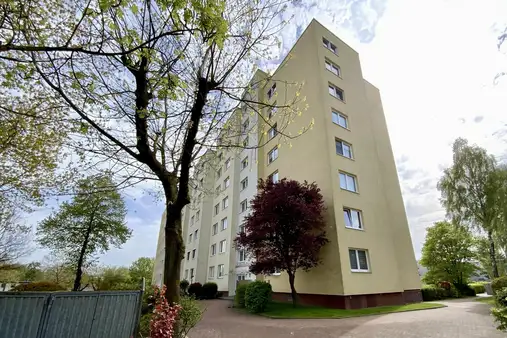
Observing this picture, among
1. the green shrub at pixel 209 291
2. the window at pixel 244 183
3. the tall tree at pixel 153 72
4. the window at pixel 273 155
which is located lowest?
the green shrub at pixel 209 291

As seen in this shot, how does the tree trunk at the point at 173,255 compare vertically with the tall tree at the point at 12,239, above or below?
below

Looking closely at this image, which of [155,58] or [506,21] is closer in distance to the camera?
[155,58]

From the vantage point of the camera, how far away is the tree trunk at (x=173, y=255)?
19.8 feet

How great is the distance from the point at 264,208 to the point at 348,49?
57.2 feet

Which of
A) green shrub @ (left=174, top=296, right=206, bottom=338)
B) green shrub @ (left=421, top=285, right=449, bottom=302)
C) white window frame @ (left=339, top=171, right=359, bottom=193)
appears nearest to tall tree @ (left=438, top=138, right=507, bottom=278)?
green shrub @ (left=421, top=285, right=449, bottom=302)

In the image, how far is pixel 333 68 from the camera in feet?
67.3

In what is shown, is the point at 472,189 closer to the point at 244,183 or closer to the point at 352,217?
the point at 352,217

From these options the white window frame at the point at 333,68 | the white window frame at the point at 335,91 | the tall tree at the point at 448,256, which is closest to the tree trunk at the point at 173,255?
the white window frame at the point at 335,91

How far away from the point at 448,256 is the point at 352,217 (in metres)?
20.5

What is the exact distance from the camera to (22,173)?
409 inches

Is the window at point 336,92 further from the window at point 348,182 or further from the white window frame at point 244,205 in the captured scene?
the white window frame at point 244,205

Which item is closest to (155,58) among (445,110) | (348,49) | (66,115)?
(66,115)

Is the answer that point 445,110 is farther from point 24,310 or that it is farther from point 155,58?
point 24,310

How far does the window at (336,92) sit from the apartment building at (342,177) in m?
0.09
